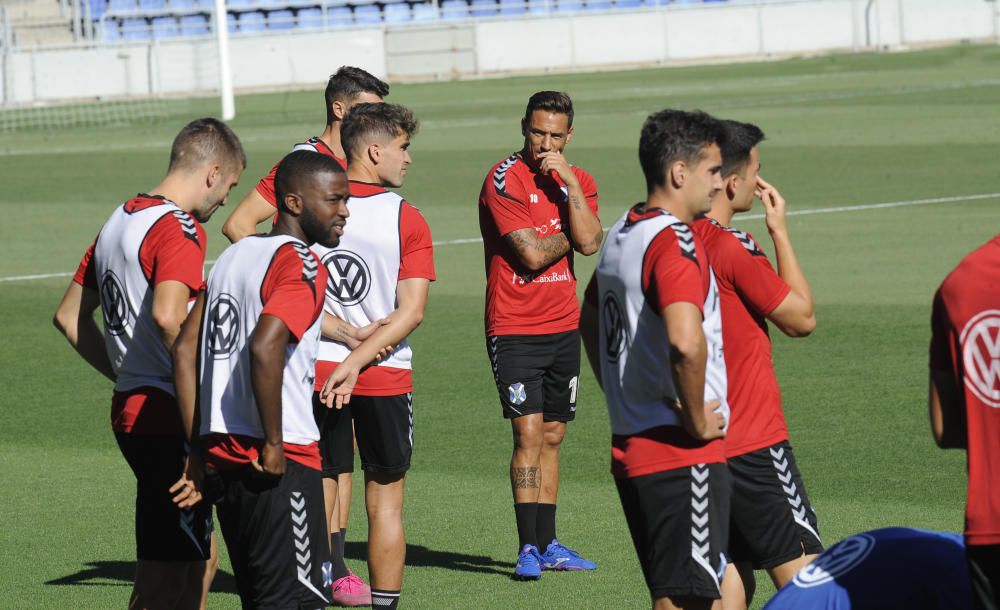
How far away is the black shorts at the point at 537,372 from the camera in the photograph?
8023 millimetres

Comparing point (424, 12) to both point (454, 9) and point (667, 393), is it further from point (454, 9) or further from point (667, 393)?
point (667, 393)

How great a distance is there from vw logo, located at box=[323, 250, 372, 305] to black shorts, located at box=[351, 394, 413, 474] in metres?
0.45

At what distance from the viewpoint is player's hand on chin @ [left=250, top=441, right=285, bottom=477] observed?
520 centimetres

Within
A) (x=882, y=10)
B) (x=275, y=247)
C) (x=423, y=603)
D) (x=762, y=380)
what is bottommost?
(x=423, y=603)

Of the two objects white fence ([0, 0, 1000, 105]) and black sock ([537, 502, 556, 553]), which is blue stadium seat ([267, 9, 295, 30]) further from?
black sock ([537, 502, 556, 553])

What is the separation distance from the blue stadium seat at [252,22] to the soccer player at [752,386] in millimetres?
56366

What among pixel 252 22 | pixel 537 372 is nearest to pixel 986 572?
pixel 537 372

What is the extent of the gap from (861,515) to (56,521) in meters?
4.33

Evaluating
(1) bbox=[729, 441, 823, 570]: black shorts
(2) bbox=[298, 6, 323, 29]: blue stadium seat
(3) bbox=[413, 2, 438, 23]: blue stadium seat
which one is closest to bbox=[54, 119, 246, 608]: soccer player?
(1) bbox=[729, 441, 823, 570]: black shorts

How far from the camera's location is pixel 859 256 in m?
17.3

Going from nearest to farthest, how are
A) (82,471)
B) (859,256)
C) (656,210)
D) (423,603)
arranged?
(656,210) → (423,603) → (82,471) → (859,256)

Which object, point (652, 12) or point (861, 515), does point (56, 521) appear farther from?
point (652, 12)

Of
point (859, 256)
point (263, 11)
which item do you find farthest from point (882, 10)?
point (859, 256)

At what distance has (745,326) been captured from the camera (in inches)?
225
